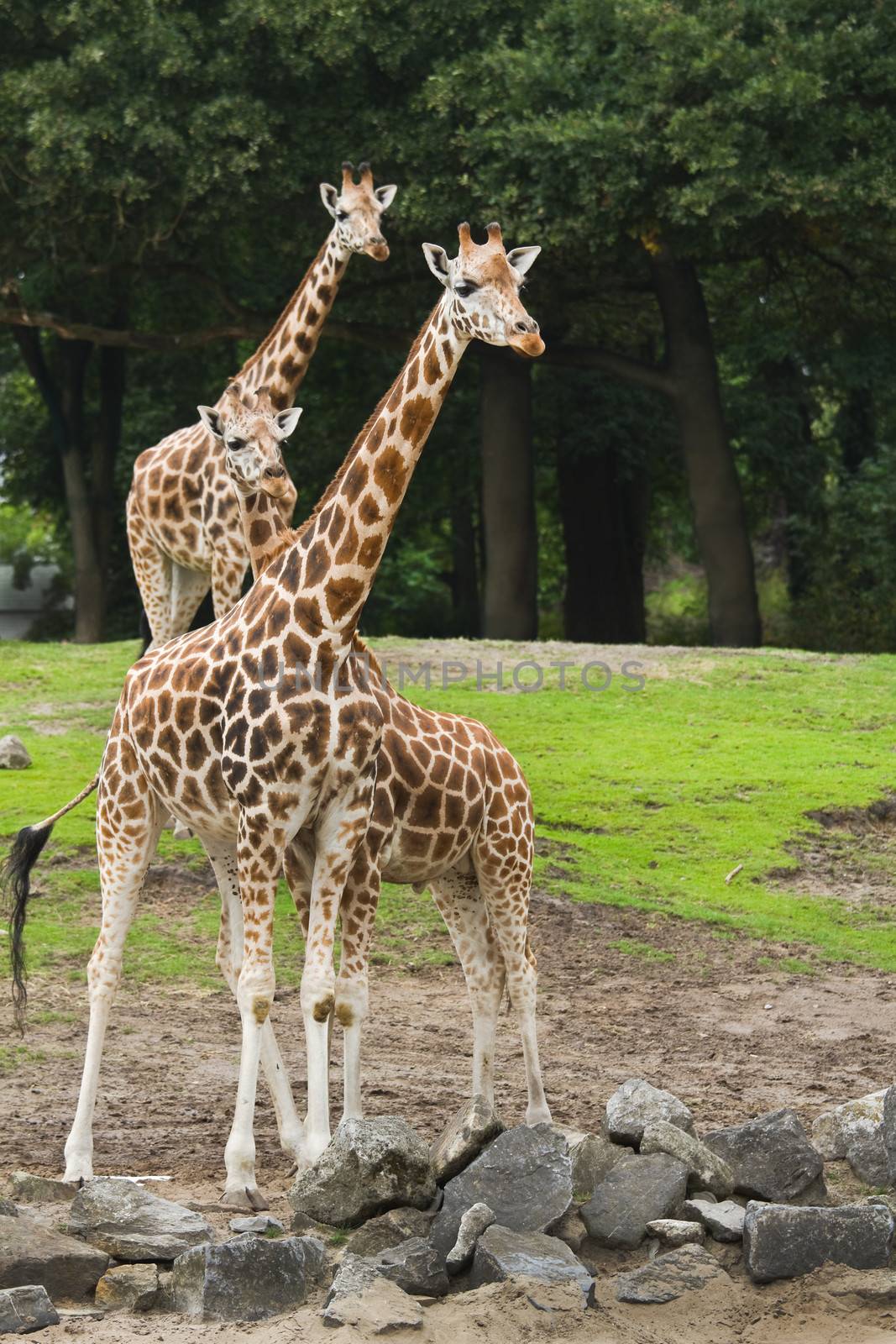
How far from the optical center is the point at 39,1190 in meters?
7.00

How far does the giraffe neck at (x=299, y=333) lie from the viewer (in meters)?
11.5

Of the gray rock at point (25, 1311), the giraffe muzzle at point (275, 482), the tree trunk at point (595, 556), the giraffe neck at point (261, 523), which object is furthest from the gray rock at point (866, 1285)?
the tree trunk at point (595, 556)

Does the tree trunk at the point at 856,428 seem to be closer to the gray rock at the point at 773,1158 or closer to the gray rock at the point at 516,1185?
the gray rock at the point at 773,1158

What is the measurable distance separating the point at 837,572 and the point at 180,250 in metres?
11.3

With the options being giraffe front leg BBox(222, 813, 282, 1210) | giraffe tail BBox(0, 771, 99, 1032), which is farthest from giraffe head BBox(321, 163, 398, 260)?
giraffe front leg BBox(222, 813, 282, 1210)

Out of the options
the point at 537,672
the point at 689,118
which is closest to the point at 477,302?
the point at 537,672

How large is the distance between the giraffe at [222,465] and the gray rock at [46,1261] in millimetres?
5425

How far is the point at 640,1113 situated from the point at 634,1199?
1.63ft

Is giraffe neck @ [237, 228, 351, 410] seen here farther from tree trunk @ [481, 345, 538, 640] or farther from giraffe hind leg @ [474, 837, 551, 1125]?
tree trunk @ [481, 345, 538, 640]

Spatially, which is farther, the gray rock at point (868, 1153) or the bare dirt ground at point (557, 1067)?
the gray rock at point (868, 1153)

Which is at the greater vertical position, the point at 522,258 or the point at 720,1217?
the point at 522,258

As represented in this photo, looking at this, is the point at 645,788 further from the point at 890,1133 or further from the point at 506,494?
the point at 506,494

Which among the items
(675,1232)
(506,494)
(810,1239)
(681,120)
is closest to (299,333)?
(675,1232)

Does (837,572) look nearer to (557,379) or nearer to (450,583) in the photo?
(557,379)
